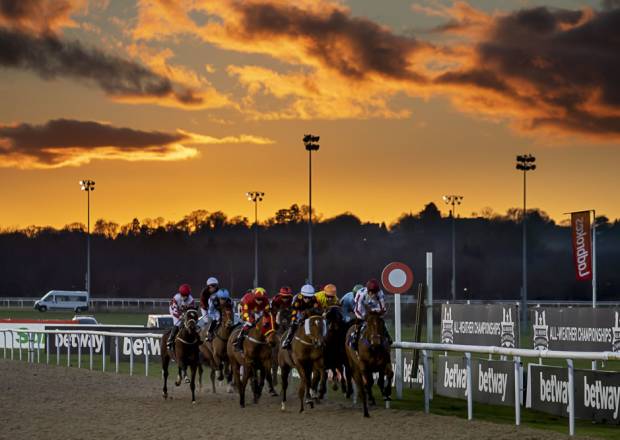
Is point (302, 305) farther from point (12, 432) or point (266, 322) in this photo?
point (12, 432)

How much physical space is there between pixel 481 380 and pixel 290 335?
314 centimetres

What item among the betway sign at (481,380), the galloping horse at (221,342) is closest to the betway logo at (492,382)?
→ the betway sign at (481,380)

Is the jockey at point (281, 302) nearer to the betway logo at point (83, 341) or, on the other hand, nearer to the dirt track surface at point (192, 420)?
Result: the dirt track surface at point (192, 420)

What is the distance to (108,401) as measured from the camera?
2020 centimetres

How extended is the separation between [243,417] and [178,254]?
12178cm

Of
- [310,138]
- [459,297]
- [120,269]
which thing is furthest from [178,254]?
[310,138]

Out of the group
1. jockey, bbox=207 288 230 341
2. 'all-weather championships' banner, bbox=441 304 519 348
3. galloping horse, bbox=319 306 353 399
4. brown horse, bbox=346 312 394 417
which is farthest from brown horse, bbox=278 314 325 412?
'all-weather championships' banner, bbox=441 304 519 348

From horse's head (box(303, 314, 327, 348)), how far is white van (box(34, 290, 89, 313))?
69.0 meters

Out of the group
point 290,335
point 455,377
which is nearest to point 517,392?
point 290,335

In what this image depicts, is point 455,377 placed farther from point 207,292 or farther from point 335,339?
point 207,292

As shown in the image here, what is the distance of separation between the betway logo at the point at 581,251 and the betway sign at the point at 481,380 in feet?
41.0

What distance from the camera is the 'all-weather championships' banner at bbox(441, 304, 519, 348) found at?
20.5 metres

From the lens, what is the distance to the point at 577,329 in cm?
2062

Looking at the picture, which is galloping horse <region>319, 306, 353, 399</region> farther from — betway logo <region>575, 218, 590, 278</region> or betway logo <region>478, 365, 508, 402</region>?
betway logo <region>575, 218, 590, 278</region>
